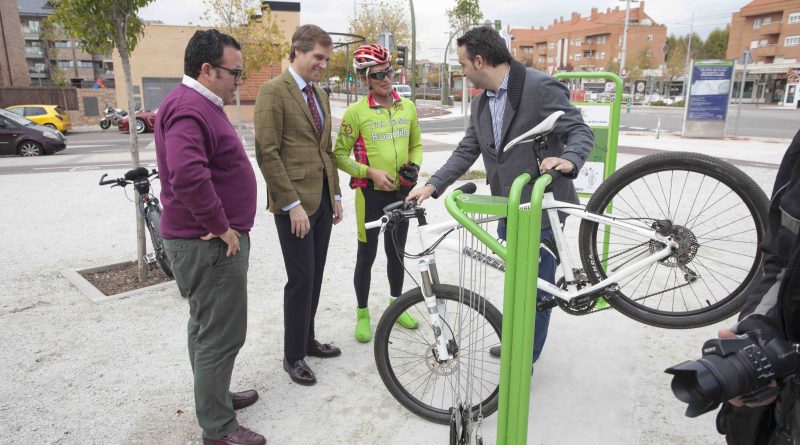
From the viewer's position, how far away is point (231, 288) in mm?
2395

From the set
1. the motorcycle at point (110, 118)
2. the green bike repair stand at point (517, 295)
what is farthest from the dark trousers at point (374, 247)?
the motorcycle at point (110, 118)

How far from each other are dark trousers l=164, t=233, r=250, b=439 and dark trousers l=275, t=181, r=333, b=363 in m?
0.43

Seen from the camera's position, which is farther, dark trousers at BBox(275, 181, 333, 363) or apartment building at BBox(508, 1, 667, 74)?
apartment building at BBox(508, 1, 667, 74)

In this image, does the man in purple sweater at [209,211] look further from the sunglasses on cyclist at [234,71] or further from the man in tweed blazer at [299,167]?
the man in tweed blazer at [299,167]

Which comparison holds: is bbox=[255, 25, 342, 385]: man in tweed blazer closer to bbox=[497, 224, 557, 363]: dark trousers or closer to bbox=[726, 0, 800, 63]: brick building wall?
bbox=[497, 224, 557, 363]: dark trousers

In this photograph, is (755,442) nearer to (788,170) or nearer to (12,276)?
(788,170)

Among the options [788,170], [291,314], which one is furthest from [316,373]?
[788,170]

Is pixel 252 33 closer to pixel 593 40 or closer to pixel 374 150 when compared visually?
pixel 374 150

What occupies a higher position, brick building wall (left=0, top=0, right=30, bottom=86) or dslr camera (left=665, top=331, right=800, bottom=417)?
brick building wall (left=0, top=0, right=30, bottom=86)

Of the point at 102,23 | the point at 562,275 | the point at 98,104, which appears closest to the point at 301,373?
the point at 562,275

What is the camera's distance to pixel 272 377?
124 inches

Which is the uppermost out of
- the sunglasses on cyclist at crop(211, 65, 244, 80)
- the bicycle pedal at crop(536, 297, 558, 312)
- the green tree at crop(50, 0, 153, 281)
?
the green tree at crop(50, 0, 153, 281)

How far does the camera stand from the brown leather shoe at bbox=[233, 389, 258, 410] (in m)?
2.82

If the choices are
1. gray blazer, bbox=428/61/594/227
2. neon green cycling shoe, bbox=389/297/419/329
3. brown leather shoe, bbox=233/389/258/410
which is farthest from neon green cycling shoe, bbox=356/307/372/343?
gray blazer, bbox=428/61/594/227
